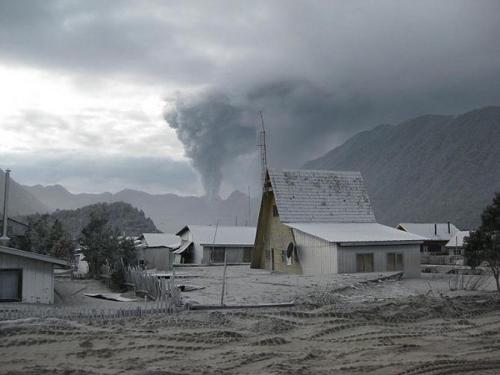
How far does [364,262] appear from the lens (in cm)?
2842

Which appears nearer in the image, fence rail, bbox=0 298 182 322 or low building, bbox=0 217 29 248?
fence rail, bbox=0 298 182 322

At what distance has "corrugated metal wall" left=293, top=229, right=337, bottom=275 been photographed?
28175 mm

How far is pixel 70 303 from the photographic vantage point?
787 inches

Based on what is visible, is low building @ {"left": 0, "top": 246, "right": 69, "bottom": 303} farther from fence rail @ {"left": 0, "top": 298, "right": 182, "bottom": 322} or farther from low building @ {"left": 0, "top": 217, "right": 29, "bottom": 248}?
low building @ {"left": 0, "top": 217, "right": 29, "bottom": 248}

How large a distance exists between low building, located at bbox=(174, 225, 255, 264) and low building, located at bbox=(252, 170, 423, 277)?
11.3m

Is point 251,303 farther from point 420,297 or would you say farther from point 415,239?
point 415,239

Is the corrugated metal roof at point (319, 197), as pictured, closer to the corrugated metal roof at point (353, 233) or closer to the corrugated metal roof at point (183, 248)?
the corrugated metal roof at point (353, 233)

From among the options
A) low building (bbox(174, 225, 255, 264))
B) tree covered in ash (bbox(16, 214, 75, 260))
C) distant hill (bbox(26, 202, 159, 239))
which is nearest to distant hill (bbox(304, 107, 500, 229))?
distant hill (bbox(26, 202, 159, 239))

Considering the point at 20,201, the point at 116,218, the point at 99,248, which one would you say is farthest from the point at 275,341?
the point at 20,201

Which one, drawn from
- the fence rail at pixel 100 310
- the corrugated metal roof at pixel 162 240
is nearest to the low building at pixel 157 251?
the corrugated metal roof at pixel 162 240

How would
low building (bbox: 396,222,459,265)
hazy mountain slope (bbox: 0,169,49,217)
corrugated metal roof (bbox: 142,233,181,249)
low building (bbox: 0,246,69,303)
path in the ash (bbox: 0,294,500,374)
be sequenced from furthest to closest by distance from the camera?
1. hazy mountain slope (bbox: 0,169,49,217)
2. low building (bbox: 396,222,459,265)
3. corrugated metal roof (bbox: 142,233,181,249)
4. low building (bbox: 0,246,69,303)
5. path in the ash (bbox: 0,294,500,374)

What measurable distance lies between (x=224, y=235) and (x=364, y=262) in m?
24.7

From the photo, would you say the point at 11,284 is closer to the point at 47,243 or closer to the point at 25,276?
the point at 25,276

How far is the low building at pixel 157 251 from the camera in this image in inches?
1891
